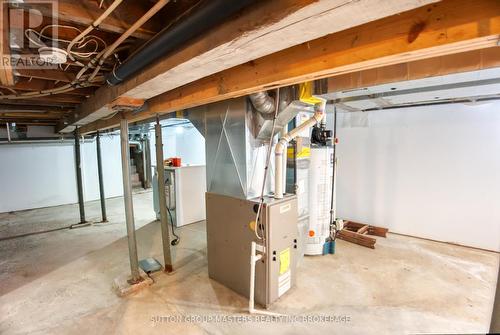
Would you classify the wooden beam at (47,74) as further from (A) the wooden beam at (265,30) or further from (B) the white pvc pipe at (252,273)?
(B) the white pvc pipe at (252,273)

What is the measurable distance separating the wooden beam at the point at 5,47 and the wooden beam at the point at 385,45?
1.06m

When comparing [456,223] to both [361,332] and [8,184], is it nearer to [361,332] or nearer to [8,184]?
[361,332]

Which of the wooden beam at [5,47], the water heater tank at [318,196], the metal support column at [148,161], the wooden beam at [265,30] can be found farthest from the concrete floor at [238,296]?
the metal support column at [148,161]

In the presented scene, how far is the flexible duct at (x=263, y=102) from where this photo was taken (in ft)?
6.35

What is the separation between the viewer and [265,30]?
873mm

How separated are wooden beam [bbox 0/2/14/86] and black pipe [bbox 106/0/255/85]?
1.67 ft

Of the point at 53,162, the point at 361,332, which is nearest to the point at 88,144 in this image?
the point at 53,162

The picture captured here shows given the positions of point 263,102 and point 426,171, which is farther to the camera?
point 426,171

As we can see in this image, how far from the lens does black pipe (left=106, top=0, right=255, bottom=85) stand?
31.5 inches

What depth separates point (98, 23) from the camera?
42.9 inches

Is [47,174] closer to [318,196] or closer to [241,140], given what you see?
[241,140]

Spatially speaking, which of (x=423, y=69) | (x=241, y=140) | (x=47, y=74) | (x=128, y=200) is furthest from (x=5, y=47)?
(x=423, y=69)

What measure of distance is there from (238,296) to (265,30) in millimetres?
2291

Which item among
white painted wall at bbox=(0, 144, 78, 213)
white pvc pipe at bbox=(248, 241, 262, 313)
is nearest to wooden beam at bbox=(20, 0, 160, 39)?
white pvc pipe at bbox=(248, 241, 262, 313)
